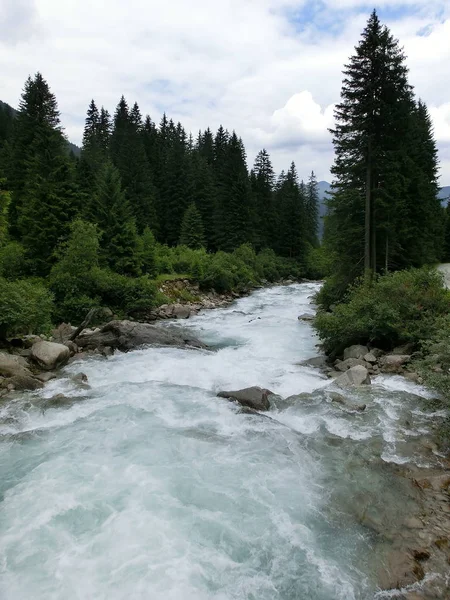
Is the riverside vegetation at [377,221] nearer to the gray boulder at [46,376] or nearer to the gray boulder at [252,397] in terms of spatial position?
the gray boulder at [252,397]

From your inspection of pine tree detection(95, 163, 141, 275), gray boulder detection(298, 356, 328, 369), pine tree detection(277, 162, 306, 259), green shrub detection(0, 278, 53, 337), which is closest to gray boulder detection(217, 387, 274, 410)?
gray boulder detection(298, 356, 328, 369)

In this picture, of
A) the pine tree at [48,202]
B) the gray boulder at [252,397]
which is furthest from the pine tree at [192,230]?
the gray boulder at [252,397]

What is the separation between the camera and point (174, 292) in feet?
96.3

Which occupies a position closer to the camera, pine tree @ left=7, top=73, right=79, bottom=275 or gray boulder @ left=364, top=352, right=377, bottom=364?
gray boulder @ left=364, top=352, right=377, bottom=364

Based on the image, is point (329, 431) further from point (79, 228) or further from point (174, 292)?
point (174, 292)

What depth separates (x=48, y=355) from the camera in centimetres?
1302

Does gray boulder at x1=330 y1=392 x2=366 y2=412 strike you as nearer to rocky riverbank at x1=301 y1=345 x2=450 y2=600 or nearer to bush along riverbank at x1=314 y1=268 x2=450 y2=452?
rocky riverbank at x1=301 y1=345 x2=450 y2=600

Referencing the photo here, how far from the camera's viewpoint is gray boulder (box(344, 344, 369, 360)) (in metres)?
14.3

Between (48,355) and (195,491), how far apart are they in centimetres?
823

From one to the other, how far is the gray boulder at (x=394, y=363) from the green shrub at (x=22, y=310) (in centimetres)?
1277

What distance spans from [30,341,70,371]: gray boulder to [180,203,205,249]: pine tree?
31.4 m

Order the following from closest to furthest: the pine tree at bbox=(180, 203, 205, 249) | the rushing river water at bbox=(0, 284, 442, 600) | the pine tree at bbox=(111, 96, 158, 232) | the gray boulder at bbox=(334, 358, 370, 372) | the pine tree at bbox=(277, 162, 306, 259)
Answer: the rushing river water at bbox=(0, 284, 442, 600), the gray boulder at bbox=(334, 358, 370, 372), the pine tree at bbox=(111, 96, 158, 232), the pine tree at bbox=(180, 203, 205, 249), the pine tree at bbox=(277, 162, 306, 259)

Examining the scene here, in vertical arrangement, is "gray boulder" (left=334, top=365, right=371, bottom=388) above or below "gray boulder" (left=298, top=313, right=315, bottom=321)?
below

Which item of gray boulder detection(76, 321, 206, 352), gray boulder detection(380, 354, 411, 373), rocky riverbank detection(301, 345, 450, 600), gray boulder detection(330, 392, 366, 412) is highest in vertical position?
gray boulder detection(76, 321, 206, 352)
